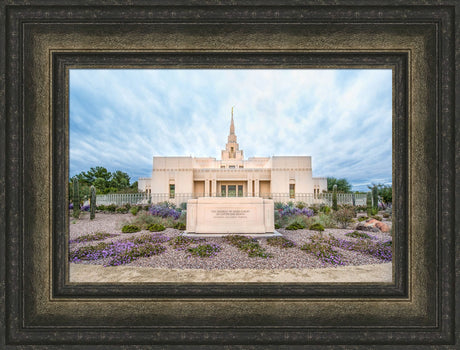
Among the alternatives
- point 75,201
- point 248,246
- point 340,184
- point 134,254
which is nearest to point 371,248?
point 248,246

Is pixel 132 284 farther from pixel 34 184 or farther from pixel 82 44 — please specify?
pixel 82 44

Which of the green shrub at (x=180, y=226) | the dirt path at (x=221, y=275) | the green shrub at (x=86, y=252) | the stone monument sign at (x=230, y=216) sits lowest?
the green shrub at (x=180, y=226)

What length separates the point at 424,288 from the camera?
192 cm

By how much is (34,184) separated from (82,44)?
1.66 m

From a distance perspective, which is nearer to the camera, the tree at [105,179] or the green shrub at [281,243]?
the green shrub at [281,243]

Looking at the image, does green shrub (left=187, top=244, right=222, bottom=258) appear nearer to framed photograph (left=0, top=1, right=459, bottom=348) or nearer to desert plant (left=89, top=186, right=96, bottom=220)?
framed photograph (left=0, top=1, right=459, bottom=348)

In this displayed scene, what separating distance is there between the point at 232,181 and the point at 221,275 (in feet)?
60.1

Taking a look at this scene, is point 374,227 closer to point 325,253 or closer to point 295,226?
point 295,226

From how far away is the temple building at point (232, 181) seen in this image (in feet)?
62.1

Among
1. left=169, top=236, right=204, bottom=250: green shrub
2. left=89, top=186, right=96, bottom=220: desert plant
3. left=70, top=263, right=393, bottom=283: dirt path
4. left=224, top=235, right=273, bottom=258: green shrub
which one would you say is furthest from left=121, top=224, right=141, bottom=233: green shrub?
left=89, top=186, right=96, bottom=220: desert plant

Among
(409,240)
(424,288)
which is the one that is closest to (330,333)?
(424,288)

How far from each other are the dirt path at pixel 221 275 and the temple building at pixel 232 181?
14.8 m

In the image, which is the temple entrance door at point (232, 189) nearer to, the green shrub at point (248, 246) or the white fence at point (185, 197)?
the white fence at point (185, 197)

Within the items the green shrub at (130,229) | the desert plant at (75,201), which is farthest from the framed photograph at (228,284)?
the desert plant at (75,201)
